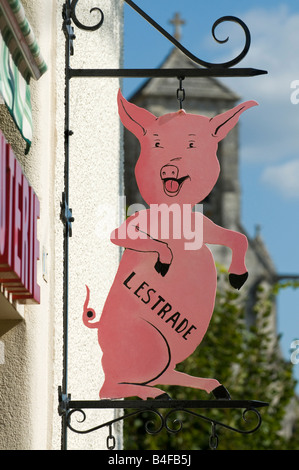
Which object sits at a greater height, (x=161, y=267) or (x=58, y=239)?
(x=58, y=239)

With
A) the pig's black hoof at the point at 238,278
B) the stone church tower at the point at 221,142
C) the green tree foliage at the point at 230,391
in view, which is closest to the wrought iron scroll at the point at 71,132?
the pig's black hoof at the point at 238,278

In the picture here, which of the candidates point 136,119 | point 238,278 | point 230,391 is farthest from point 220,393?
point 230,391

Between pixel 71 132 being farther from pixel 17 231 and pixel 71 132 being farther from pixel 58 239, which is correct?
pixel 17 231

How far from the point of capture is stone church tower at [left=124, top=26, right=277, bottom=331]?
29625mm

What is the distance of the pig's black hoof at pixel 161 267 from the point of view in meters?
3.87

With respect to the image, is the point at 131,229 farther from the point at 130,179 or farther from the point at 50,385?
the point at 130,179

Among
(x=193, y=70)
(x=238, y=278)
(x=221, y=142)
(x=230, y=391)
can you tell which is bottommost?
(x=230, y=391)


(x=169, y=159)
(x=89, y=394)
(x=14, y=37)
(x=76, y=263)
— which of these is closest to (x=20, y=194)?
(x=14, y=37)

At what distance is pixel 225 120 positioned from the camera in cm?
405

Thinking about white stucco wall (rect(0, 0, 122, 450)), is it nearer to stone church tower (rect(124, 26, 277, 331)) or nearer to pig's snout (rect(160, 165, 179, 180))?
pig's snout (rect(160, 165, 179, 180))

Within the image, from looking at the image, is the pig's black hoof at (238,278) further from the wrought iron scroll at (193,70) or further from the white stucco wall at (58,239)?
the wrought iron scroll at (193,70)

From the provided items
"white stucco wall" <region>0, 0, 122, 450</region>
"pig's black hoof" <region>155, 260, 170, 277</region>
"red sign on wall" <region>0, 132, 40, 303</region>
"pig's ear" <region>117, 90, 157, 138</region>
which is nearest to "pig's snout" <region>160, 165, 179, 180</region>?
"pig's ear" <region>117, 90, 157, 138</region>

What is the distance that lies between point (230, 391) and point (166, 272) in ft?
28.4

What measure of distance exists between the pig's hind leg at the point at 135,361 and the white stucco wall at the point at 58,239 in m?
0.28
